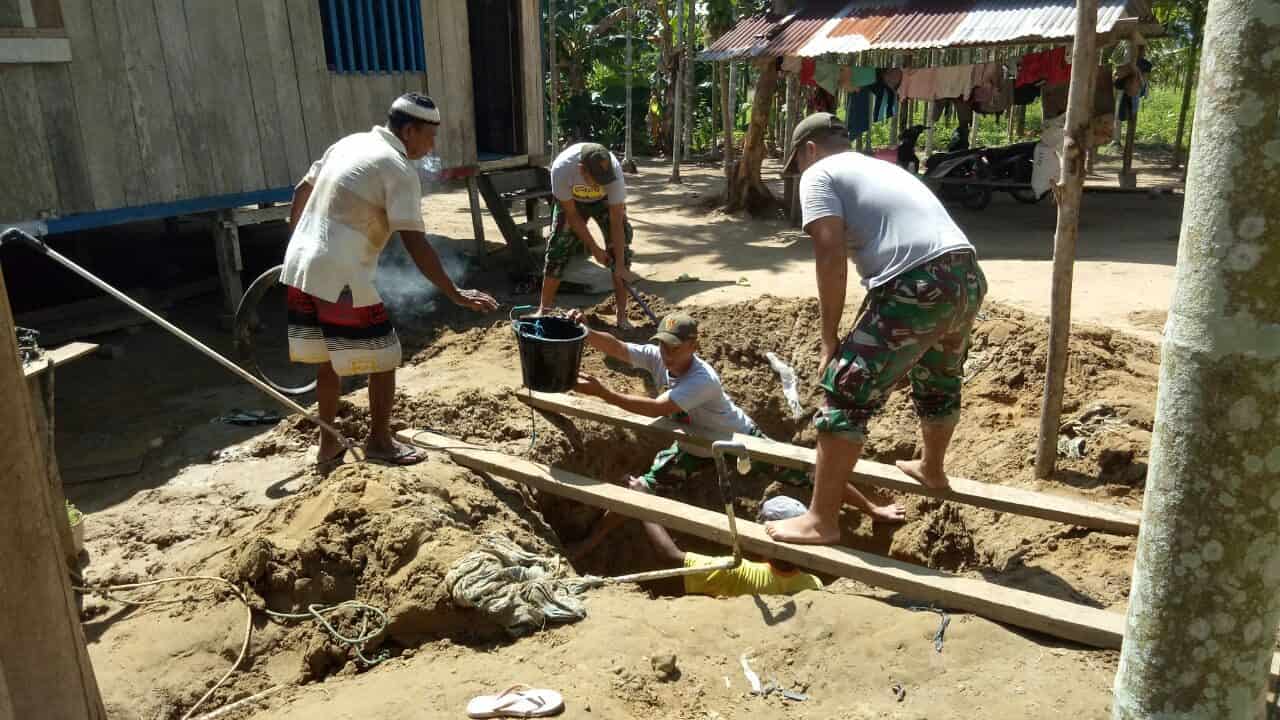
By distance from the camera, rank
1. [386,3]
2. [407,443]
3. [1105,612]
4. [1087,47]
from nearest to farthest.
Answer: [1105,612] → [1087,47] → [407,443] → [386,3]

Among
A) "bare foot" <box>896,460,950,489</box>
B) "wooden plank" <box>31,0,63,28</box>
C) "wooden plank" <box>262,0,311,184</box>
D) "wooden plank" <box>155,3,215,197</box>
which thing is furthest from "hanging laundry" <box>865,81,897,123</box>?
"bare foot" <box>896,460,950,489</box>

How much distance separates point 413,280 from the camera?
9312 millimetres

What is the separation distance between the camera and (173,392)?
22.4 feet

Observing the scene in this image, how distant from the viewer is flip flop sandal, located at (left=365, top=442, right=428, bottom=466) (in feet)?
14.6

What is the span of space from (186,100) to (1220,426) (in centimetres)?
752

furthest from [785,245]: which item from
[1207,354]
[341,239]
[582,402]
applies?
[1207,354]

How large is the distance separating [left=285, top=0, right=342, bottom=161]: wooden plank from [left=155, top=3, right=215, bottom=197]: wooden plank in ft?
2.95

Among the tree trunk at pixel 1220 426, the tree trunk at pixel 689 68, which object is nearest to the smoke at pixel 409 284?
the tree trunk at pixel 689 68

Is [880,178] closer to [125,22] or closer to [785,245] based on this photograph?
[125,22]

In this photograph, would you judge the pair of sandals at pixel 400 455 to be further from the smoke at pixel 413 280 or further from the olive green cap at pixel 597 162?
the smoke at pixel 413 280

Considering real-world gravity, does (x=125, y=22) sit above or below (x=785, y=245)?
above

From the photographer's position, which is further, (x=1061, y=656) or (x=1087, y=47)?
(x=1087, y=47)

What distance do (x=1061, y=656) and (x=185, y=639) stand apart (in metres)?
3.10

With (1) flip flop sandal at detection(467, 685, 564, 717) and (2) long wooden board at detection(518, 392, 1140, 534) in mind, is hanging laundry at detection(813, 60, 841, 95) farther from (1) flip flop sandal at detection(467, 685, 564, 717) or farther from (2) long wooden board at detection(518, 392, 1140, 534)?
(1) flip flop sandal at detection(467, 685, 564, 717)
